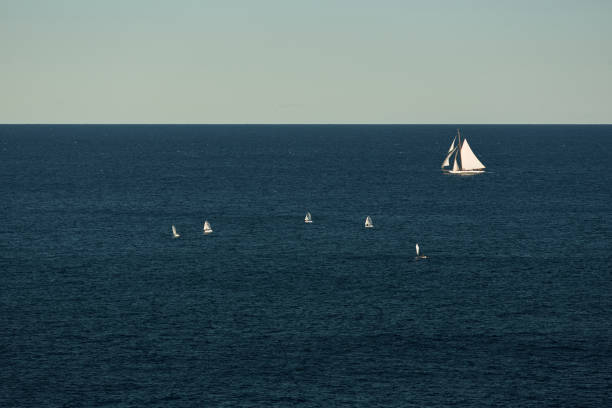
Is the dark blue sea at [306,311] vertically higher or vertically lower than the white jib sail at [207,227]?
lower

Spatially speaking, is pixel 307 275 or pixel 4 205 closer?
pixel 307 275

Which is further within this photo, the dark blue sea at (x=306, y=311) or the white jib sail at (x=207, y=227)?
the white jib sail at (x=207, y=227)

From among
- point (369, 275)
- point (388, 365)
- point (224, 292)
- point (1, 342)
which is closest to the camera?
point (388, 365)

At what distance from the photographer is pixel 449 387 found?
70.3 m

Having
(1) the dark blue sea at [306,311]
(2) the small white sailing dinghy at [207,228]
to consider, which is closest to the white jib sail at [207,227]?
(2) the small white sailing dinghy at [207,228]

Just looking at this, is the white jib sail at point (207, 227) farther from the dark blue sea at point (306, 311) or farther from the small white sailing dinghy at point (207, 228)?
the dark blue sea at point (306, 311)

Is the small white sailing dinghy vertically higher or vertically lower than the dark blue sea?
higher

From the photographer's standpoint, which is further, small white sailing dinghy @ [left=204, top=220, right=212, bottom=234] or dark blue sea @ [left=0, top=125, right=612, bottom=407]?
small white sailing dinghy @ [left=204, top=220, right=212, bottom=234]

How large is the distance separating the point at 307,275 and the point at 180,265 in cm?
2015

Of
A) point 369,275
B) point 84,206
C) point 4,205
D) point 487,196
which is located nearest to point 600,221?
point 487,196

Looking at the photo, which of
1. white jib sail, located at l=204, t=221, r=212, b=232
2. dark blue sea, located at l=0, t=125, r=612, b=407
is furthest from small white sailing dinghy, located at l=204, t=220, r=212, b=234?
dark blue sea, located at l=0, t=125, r=612, b=407

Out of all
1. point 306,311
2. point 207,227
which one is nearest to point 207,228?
point 207,227

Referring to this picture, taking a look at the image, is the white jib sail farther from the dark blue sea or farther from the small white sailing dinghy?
the dark blue sea

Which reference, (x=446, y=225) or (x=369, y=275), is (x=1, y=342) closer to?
(x=369, y=275)
